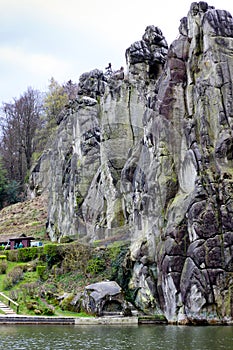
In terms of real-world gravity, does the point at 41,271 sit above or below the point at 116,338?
above

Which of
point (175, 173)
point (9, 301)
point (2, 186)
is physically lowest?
point (9, 301)

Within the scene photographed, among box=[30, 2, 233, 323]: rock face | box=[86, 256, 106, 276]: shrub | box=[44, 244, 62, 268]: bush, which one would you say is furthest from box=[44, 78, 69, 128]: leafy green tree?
box=[86, 256, 106, 276]: shrub

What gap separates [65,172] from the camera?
6569cm

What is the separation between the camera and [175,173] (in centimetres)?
4175

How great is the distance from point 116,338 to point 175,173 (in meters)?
16.4

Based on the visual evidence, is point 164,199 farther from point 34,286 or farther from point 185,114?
point 34,286

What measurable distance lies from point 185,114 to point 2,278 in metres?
19.0

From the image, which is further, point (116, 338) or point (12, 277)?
point (12, 277)

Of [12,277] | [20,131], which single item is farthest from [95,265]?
[20,131]

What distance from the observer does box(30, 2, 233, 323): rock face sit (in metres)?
36.0

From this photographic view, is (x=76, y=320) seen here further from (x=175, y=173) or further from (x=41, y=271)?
(x=175, y=173)

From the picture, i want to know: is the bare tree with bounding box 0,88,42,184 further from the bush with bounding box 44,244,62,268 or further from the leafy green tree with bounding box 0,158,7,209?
the bush with bounding box 44,244,62,268

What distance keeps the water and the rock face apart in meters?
3.77

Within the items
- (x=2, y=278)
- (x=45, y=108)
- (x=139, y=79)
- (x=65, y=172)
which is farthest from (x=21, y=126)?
(x=2, y=278)
